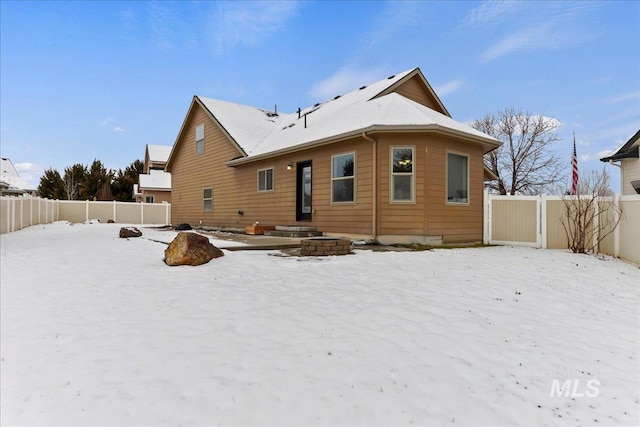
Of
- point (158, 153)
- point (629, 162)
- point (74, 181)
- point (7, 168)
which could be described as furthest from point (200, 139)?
point (7, 168)

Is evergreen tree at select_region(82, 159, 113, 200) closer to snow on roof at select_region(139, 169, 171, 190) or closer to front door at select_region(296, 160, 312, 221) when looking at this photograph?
snow on roof at select_region(139, 169, 171, 190)

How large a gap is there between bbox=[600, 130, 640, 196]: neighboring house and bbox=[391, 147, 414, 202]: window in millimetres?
11292

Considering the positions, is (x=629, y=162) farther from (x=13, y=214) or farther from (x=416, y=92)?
(x=13, y=214)

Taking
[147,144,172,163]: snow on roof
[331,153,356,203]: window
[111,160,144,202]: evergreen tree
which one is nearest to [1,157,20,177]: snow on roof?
[111,160,144,202]: evergreen tree

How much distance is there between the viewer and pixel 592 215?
29.2ft

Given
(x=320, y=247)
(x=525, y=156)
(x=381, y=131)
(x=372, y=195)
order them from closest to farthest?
(x=320, y=247), (x=381, y=131), (x=372, y=195), (x=525, y=156)

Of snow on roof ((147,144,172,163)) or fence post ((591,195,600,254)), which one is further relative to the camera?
snow on roof ((147,144,172,163))

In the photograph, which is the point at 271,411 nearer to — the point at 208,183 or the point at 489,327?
the point at 489,327

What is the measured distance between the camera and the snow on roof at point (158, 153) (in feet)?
118

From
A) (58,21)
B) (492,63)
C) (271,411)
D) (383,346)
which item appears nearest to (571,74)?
(492,63)

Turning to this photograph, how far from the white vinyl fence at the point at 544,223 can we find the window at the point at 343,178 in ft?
13.9

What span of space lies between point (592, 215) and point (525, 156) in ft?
60.2

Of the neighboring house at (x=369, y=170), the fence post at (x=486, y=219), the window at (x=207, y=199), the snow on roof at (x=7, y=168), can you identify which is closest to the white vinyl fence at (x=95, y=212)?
the window at (x=207, y=199)

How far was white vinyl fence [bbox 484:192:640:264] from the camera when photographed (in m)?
8.11
